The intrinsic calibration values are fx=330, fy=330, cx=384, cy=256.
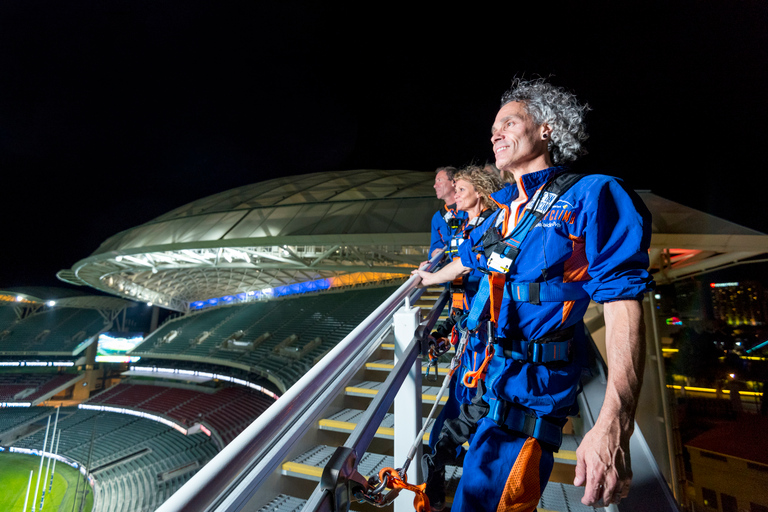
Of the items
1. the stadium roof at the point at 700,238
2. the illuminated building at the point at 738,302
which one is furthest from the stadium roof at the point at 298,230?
the illuminated building at the point at 738,302

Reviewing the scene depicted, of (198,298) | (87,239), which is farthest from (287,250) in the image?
(87,239)

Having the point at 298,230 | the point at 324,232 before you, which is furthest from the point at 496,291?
the point at 298,230

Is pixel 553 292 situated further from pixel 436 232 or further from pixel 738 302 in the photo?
pixel 738 302

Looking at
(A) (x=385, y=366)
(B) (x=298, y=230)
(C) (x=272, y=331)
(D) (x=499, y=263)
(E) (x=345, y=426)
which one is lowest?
(C) (x=272, y=331)

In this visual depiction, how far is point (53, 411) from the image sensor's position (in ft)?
82.6

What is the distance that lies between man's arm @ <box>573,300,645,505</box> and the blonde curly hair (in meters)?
1.88

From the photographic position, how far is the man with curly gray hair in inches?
36.6

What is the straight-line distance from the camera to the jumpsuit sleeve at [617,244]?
904mm

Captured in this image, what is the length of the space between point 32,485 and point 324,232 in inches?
791

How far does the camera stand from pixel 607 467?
770 millimetres

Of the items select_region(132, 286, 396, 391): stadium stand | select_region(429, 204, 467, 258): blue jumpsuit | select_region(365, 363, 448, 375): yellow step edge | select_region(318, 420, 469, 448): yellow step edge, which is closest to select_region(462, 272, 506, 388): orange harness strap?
select_region(318, 420, 469, 448): yellow step edge

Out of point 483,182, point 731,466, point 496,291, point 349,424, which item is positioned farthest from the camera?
point 731,466

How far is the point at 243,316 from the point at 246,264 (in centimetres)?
1250

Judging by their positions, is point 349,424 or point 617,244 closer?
point 617,244
